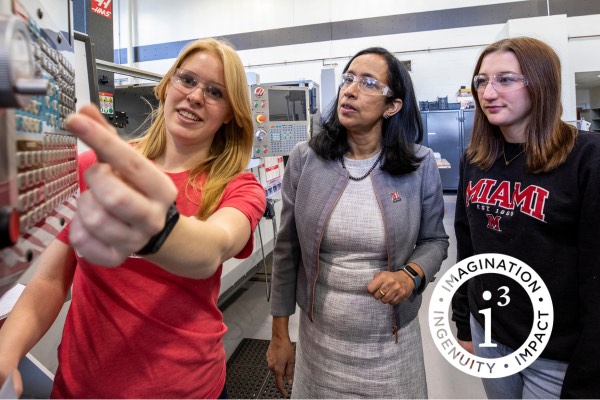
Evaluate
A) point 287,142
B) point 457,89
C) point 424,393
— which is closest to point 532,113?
point 424,393

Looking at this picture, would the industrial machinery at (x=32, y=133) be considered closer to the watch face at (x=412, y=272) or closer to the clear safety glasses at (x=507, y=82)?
the watch face at (x=412, y=272)

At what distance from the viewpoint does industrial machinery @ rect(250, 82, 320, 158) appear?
252 cm

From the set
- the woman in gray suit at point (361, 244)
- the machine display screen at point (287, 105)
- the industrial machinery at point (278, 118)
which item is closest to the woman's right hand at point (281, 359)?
the woman in gray suit at point (361, 244)

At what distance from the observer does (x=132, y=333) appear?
2.30ft

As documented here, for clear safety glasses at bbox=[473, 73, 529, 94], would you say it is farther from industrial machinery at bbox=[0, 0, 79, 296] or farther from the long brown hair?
industrial machinery at bbox=[0, 0, 79, 296]

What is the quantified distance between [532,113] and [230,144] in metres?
Answer: 0.84

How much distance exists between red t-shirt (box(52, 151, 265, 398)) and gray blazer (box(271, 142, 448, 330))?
437 mm

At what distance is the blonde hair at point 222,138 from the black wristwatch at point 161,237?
1.07ft

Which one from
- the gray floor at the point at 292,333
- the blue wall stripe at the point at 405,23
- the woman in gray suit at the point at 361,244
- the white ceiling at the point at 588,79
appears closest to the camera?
the woman in gray suit at the point at 361,244

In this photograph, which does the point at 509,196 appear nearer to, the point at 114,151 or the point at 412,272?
the point at 412,272

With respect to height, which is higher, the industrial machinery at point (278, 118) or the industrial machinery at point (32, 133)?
the industrial machinery at point (278, 118)

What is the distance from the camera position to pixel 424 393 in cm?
123

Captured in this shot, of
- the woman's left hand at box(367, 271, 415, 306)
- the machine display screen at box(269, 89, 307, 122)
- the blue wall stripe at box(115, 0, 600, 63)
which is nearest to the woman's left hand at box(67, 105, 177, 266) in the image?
the woman's left hand at box(367, 271, 415, 306)

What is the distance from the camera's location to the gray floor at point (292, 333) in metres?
1.94
